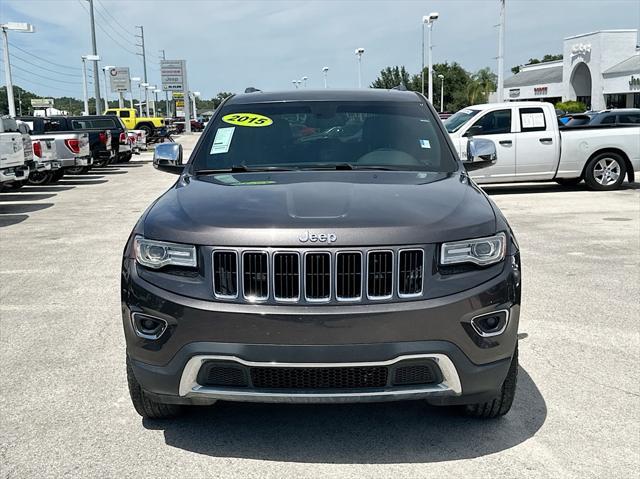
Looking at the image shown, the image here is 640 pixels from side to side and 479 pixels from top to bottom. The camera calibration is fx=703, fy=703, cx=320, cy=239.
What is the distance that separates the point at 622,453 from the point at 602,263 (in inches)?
188

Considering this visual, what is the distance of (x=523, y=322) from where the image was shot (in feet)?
18.0

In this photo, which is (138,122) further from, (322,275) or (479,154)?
(322,275)

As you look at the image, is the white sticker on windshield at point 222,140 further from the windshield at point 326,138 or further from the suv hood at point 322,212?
the suv hood at point 322,212

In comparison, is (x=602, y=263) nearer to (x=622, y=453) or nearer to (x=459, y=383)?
(x=622, y=453)

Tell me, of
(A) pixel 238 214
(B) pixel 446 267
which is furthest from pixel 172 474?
(B) pixel 446 267

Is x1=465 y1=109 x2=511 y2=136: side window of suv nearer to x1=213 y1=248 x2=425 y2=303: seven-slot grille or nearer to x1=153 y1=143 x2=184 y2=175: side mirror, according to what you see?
x1=153 y1=143 x2=184 y2=175: side mirror

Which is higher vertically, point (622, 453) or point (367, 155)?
point (367, 155)

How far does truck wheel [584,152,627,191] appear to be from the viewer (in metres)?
14.7

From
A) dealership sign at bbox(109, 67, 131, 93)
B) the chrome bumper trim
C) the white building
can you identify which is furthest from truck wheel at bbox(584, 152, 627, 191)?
dealership sign at bbox(109, 67, 131, 93)

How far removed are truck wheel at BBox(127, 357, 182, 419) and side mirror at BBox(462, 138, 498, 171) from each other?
2589 millimetres

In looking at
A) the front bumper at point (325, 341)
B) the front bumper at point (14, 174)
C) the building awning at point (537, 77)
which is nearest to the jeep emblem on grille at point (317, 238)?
the front bumper at point (325, 341)

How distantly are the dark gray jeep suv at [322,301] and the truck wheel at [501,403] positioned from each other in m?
0.06

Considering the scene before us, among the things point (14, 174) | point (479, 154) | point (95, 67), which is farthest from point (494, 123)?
point (95, 67)

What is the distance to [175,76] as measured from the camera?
3105 inches
